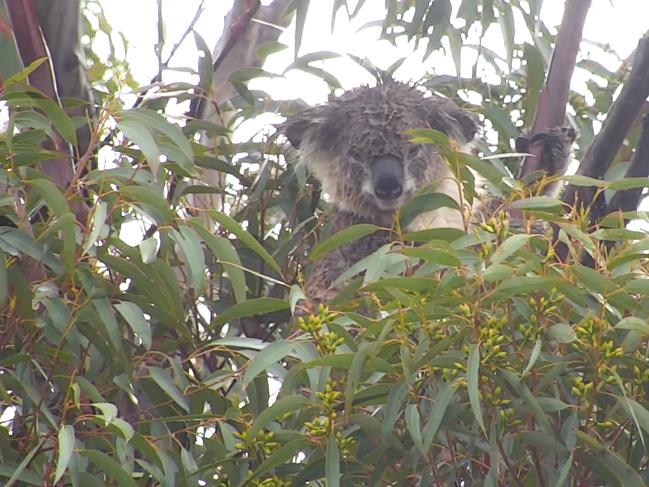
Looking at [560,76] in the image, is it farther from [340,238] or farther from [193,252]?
[193,252]

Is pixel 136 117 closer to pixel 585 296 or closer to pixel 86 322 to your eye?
pixel 86 322

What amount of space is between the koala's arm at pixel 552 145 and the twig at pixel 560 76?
0.04 ft

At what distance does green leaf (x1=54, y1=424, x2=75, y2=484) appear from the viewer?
1865 mm

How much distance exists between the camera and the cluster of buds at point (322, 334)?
2020mm

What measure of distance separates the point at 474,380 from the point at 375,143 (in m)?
2.12

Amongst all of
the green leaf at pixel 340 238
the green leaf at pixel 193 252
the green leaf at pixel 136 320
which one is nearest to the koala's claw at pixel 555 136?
the green leaf at pixel 340 238

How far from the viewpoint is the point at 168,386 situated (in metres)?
2.29

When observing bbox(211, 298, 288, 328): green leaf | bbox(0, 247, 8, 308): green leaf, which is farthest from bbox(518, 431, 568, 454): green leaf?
bbox(0, 247, 8, 308): green leaf

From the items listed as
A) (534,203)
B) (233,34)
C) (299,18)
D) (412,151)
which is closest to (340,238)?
(534,203)

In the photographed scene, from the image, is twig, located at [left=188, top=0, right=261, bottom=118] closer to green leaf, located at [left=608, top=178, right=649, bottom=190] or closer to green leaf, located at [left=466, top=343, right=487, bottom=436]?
green leaf, located at [left=608, top=178, right=649, bottom=190]

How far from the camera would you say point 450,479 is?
6.86ft

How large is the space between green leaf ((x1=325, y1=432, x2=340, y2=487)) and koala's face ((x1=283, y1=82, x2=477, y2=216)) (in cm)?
186

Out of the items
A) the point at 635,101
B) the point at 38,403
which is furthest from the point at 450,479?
the point at 635,101

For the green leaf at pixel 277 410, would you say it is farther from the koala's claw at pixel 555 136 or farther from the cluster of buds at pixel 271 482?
the koala's claw at pixel 555 136
